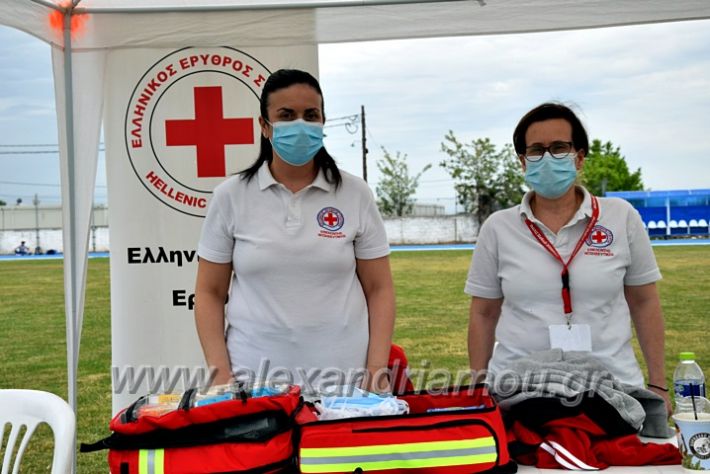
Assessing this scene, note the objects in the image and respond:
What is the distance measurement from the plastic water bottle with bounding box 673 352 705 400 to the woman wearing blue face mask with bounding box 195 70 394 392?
0.64 m

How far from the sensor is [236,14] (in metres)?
2.64

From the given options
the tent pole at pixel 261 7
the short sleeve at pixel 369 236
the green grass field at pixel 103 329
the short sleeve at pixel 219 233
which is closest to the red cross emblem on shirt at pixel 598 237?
the short sleeve at pixel 369 236

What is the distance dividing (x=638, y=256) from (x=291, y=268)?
76cm

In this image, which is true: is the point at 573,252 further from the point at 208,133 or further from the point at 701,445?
the point at 208,133

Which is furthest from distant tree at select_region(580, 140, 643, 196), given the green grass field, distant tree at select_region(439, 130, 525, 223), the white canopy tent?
the white canopy tent

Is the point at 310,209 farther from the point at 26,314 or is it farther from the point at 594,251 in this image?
the point at 26,314

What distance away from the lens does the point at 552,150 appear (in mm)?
1783

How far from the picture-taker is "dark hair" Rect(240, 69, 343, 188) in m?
1.80

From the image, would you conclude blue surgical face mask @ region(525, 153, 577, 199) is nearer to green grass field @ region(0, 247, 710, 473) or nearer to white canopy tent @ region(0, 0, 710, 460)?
white canopy tent @ region(0, 0, 710, 460)

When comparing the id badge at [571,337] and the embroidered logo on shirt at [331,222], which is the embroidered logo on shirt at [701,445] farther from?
the embroidered logo on shirt at [331,222]

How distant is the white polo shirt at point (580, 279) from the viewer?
1719 mm

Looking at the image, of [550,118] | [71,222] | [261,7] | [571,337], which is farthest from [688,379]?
[71,222]

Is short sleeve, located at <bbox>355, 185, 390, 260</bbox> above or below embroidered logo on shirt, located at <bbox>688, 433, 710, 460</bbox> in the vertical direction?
above

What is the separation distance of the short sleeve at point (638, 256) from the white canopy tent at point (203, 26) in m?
1.02
